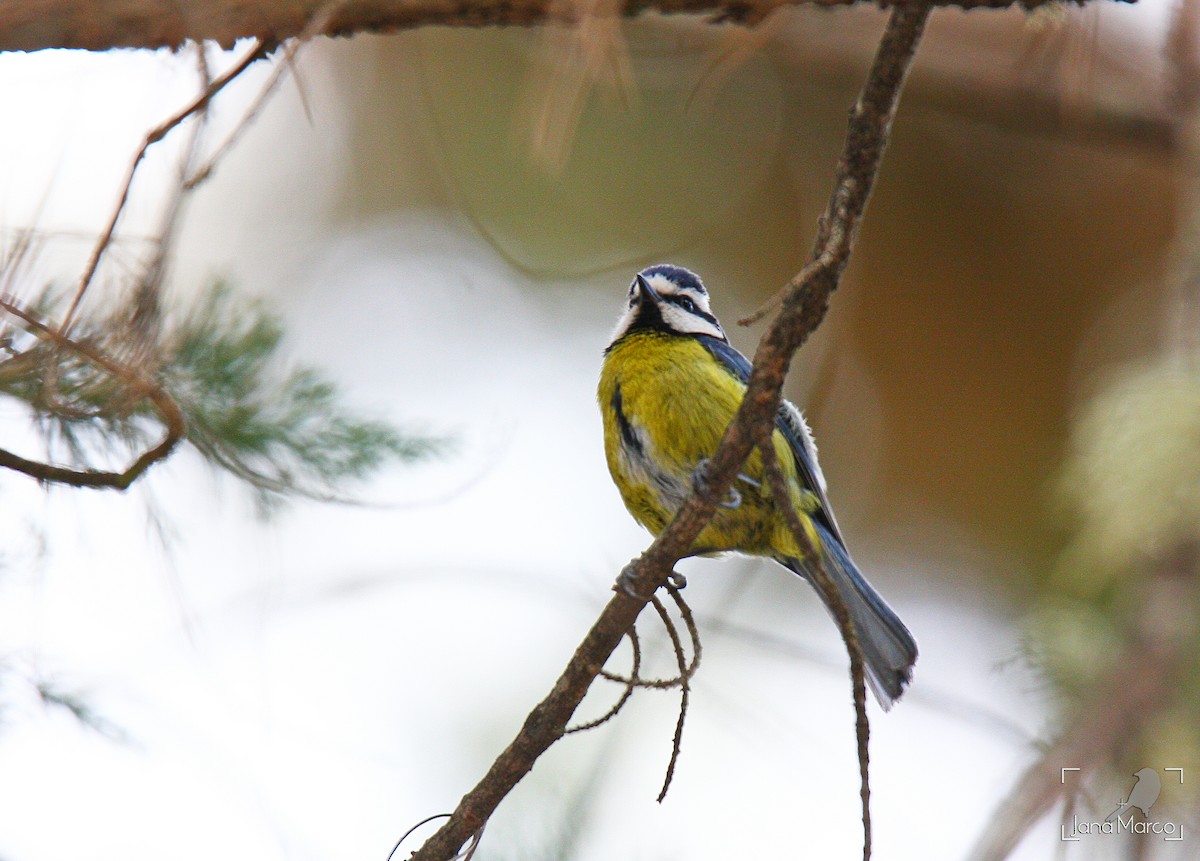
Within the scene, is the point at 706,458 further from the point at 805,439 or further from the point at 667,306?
the point at 667,306

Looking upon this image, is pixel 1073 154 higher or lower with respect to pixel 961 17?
lower

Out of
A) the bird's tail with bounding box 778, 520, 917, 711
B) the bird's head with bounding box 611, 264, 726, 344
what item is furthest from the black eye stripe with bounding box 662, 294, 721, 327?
the bird's tail with bounding box 778, 520, 917, 711

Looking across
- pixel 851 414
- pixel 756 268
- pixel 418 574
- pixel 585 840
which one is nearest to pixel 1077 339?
pixel 851 414

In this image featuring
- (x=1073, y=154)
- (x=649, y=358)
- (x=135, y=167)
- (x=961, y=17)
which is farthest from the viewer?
(x=1073, y=154)

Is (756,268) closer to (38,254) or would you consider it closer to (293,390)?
(293,390)

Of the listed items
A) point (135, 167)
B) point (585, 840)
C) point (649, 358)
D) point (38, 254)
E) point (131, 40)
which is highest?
point (131, 40)

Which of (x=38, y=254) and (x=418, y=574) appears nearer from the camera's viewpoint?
(x=38, y=254)

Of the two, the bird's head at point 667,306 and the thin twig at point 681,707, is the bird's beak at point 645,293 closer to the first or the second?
the bird's head at point 667,306

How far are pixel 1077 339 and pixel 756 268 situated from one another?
1682 millimetres

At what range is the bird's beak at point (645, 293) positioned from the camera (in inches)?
117

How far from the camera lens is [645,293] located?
299 centimetres

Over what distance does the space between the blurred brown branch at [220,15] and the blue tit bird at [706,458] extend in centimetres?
97

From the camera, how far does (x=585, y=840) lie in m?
2.05

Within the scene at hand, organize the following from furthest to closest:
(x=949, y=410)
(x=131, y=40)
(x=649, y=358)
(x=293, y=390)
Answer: (x=949, y=410), (x=649, y=358), (x=293, y=390), (x=131, y=40)
